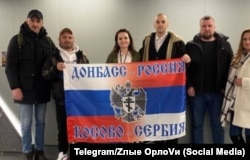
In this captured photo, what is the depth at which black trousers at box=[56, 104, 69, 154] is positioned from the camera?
11.1 feet

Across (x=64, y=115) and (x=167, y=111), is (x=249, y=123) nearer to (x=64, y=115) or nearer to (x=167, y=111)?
(x=167, y=111)

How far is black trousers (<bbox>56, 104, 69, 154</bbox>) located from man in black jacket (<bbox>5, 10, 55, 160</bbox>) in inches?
7.7

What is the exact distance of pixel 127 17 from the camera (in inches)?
260

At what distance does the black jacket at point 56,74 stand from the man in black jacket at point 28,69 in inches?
4.8

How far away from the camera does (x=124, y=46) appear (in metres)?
3.28

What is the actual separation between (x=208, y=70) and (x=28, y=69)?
5.81 ft

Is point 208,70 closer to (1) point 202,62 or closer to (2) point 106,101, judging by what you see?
(1) point 202,62

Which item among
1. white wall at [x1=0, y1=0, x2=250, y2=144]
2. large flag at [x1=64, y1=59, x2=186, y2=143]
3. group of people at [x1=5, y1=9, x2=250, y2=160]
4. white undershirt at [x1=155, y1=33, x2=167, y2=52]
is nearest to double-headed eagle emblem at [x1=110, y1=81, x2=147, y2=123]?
large flag at [x1=64, y1=59, x2=186, y2=143]

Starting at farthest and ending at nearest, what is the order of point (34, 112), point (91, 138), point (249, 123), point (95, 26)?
point (95, 26) < point (34, 112) < point (91, 138) < point (249, 123)

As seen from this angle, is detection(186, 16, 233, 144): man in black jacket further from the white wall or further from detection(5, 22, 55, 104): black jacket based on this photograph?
the white wall

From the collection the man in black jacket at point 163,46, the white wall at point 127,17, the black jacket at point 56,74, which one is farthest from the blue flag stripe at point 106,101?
the white wall at point 127,17

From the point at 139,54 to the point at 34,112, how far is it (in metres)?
1.24

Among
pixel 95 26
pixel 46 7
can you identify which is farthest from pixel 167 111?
pixel 46 7

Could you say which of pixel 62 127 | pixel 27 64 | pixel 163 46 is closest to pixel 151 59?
pixel 163 46
